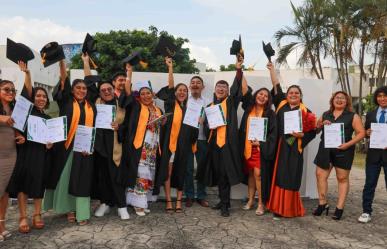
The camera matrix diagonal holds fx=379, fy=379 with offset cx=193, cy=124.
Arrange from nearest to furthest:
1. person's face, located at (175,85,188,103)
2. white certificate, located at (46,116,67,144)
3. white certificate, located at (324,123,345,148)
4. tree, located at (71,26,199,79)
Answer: white certificate, located at (46,116,67,144), white certificate, located at (324,123,345,148), person's face, located at (175,85,188,103), tree, located at (71,26,199,79)

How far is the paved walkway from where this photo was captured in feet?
14.0

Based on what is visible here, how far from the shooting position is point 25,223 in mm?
4520

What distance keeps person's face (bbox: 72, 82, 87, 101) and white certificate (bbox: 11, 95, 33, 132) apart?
63 cm

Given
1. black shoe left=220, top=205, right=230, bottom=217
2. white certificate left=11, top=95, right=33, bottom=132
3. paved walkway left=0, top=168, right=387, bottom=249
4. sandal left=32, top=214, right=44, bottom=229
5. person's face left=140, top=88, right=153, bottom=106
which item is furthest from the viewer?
black shoe left=220, top=205, right=230, bottom=217

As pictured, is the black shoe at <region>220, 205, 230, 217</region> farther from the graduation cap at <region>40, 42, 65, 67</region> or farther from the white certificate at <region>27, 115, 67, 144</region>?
the graduation cap at <region>40, 42, 65, 67</region>

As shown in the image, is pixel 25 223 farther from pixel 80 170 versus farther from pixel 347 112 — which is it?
pixel 347 112

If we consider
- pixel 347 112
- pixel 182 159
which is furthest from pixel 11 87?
pixel 347 112

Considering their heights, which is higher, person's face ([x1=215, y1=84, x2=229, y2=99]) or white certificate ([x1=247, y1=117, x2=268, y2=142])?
person's face ([x1=215, y1=84, x2=229, y2=99])

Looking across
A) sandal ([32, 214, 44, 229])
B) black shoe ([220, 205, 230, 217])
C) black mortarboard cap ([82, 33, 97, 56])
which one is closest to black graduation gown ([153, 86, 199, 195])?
black shoe ([220, 205, 230, 217])

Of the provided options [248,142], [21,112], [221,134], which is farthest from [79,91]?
[248,142]

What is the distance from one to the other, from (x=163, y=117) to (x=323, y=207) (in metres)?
2.65

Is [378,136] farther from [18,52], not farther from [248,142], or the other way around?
[18,52]

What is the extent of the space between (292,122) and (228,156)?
3.29 feet

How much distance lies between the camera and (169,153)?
5.43m
